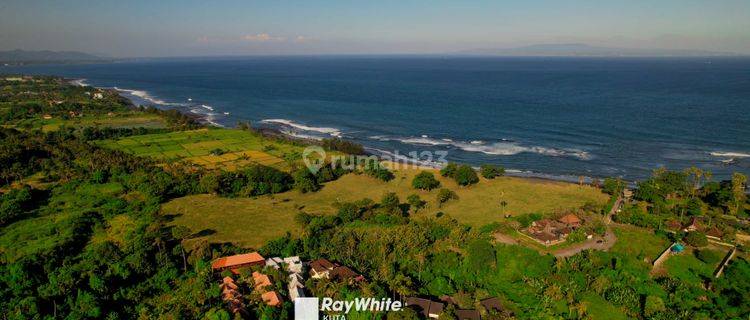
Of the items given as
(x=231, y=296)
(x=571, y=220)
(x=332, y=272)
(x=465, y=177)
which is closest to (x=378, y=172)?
(x=465, y=177)

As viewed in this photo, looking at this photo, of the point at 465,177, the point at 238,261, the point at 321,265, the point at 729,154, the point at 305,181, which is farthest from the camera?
the point at 729,154

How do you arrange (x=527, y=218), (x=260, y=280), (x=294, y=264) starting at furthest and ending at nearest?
1. (x=527, y=218)
2. (x=294, y=264)
3. (x=260, y=280)

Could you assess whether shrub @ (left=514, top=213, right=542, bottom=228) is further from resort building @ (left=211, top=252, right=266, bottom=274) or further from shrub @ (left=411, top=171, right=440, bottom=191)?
resort building @ (left=211, top=252, right=266, bottom=274)

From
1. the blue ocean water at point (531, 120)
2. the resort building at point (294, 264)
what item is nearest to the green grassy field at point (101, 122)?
the blue ocean water at point (531, 120)

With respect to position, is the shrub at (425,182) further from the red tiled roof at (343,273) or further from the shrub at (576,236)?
the red tiled roof at (343,273)

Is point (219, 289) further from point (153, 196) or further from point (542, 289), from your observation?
point (153, 196)

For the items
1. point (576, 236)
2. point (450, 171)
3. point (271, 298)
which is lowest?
point (576, 236)

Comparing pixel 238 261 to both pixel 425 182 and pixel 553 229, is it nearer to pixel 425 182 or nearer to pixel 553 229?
pixel 425 182
